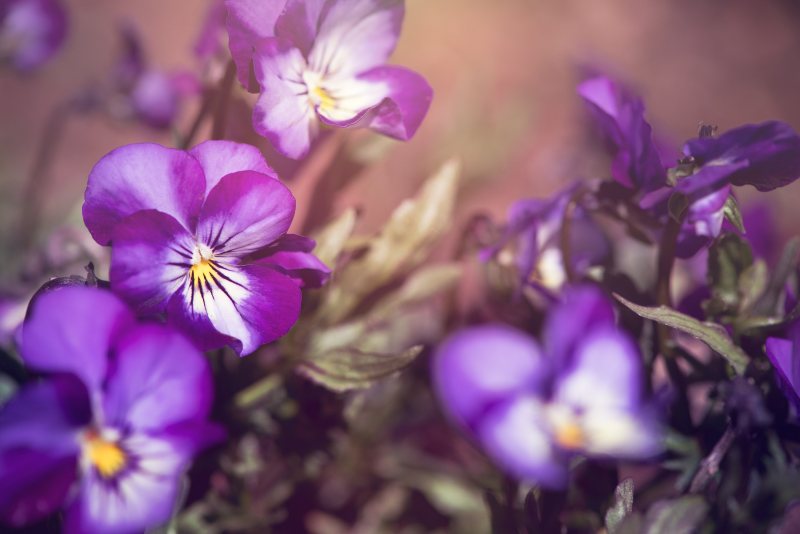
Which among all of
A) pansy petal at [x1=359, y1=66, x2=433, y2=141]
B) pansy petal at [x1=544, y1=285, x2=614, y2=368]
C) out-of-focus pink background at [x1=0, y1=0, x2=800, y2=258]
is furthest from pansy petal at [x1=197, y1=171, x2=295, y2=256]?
out-of-focus pink background at [x1=0, y1=0, x2=800, y2=258]

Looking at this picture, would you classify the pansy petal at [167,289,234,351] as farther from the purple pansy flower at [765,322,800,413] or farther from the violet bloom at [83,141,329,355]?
the purple pansy flower at [765,322,800,413]

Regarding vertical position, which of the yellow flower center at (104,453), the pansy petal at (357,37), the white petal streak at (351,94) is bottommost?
the yellow flower center at (104,453)

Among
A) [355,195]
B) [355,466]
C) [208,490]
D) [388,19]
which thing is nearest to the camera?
[388,19]

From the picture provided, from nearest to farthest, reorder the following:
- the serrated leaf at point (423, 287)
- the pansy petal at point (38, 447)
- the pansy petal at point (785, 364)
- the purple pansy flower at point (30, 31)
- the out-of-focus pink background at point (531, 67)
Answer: the pansy petal at point (38, 447) → the pansy petal at point (785, 364) → the serrated leaf at point (423, 287) → the purple pansy flower at point (30, 31) → the out-of-focus pink background at point (531, 67)

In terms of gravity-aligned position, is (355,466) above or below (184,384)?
below

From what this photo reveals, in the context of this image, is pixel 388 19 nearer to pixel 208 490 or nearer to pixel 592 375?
pixel 592 375

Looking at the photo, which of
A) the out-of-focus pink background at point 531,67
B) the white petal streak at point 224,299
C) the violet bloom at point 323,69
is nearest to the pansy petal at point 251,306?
the white petal streak at point 224,299

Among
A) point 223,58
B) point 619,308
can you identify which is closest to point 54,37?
point 223,58

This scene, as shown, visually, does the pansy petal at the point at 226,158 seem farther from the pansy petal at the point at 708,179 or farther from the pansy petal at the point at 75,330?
the pansy petal at the point at 708,179
